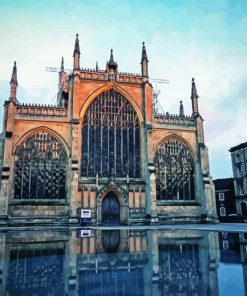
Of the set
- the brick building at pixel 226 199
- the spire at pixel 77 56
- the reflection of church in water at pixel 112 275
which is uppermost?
the spire at pixel 77 56

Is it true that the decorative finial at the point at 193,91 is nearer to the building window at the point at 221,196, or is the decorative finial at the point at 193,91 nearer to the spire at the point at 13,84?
the spire at the point at 13,84

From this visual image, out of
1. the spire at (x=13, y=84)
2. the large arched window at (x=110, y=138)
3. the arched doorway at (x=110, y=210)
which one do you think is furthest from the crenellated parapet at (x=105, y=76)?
the arched doorway at (x=110, y=210)

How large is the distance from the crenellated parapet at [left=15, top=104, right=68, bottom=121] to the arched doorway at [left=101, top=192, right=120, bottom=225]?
10803mm

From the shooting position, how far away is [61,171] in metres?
32.6

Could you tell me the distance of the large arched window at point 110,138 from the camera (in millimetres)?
33906

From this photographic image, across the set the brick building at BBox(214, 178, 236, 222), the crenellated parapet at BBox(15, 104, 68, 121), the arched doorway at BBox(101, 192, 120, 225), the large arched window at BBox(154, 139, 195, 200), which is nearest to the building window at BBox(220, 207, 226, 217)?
the brick building at BBox(214, 178, 236, 222)

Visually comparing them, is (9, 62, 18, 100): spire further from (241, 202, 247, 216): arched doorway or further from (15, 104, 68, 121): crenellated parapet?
(241, 202, 247, 216): arched doorway

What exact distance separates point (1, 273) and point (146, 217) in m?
28.0

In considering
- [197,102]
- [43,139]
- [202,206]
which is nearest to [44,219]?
[43,139]

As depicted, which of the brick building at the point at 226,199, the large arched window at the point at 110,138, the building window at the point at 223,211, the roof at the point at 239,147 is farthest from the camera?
the building window at the point at 223,211

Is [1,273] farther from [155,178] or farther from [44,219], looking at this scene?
[155,178]

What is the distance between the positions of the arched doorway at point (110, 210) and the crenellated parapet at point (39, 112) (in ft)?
35.4

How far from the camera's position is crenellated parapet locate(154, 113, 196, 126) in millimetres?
37719

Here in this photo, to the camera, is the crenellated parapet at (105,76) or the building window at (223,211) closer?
the crenellated parapet at (105,76)
